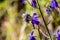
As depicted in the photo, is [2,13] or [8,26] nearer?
[8,26]

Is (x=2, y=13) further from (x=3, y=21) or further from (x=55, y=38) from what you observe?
(x=55, y=38)

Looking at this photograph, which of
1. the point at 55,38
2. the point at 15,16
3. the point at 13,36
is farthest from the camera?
the point at 15,16

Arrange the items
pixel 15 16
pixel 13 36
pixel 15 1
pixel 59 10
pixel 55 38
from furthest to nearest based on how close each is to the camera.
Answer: pixel 15 1 < pixel 15 16 < pixel 13 36 < pixel 59 10 < pixel 55 38

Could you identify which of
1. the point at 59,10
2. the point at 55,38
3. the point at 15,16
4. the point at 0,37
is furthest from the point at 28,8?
the point at 55,38

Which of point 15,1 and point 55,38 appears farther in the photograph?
point 15,1

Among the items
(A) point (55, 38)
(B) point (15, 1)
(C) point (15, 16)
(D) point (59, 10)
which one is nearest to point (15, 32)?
(C) point (15, 16)

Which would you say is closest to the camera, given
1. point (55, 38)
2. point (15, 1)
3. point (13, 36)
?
point (55, 38)

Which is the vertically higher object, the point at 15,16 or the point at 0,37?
the point at 15,16

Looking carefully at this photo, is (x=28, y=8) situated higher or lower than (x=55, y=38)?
higher

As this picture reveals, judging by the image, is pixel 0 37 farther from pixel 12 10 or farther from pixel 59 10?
pixel 59 10
